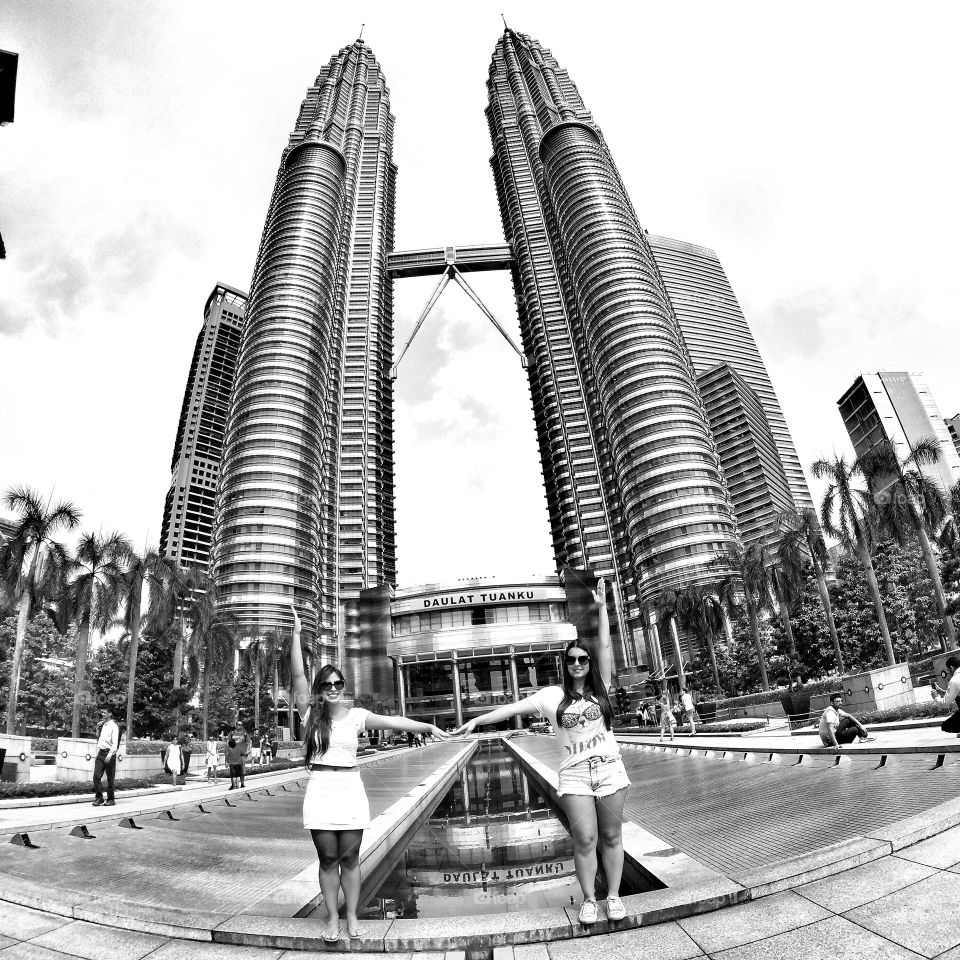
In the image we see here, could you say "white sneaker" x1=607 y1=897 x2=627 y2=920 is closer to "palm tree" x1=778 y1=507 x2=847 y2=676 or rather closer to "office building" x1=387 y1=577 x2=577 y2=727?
"palm tree" x1=778 y1=507 x2=847 y2=676

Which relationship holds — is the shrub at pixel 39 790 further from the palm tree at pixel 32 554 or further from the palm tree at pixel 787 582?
the palm tree at pixel 787 582

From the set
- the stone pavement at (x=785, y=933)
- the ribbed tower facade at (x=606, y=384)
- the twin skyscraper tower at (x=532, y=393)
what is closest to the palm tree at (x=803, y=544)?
the stone pavement at (x=785, y=933)

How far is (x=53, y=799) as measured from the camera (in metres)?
16.7

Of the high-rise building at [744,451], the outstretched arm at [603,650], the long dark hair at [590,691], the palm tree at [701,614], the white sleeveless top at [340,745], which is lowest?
the white sleeveless top at [340,745]

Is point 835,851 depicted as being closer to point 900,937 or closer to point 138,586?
point 900,937

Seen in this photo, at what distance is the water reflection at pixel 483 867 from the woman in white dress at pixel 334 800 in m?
1.32

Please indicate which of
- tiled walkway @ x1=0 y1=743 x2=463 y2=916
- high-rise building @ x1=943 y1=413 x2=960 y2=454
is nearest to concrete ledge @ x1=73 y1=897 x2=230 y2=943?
tiled walkway @ x1=0 y1=743 x2=463 y2=916

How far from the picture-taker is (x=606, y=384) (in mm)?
120938

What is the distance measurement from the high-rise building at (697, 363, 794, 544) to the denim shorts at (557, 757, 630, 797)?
510ft

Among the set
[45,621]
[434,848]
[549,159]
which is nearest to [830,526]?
[434,848]

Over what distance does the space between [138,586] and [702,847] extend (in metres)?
42.3

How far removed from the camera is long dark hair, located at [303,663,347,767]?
4.54 m

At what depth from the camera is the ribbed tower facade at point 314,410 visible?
108500mm

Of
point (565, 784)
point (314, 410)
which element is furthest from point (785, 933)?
point (314, 410)
